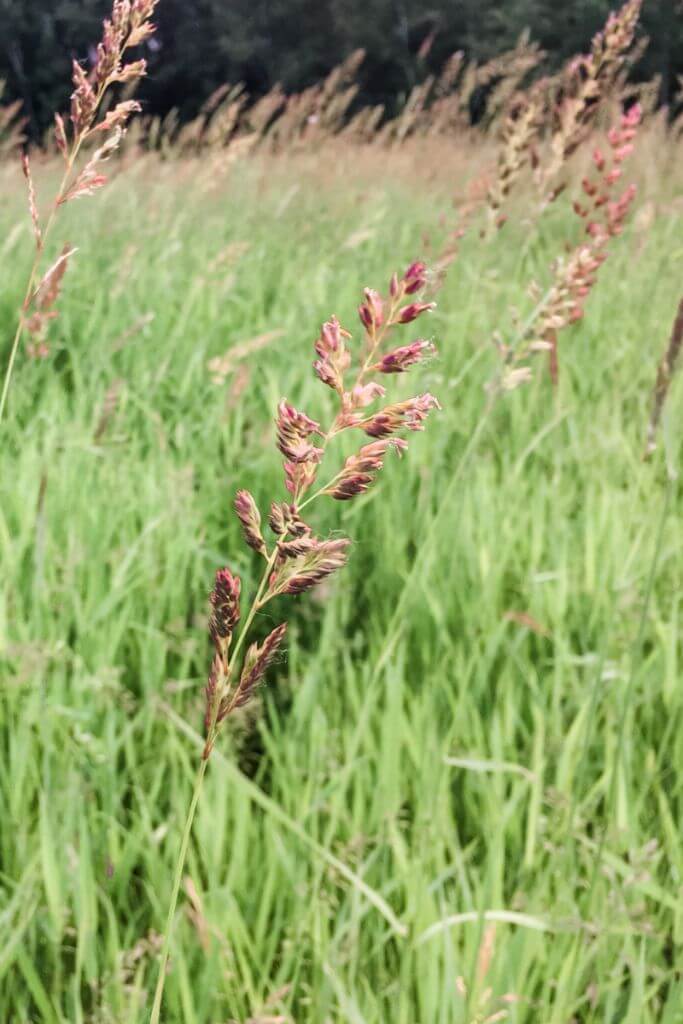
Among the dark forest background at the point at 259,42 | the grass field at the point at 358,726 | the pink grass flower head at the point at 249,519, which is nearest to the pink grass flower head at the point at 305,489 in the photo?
the pink grass flower head at the point at 249,519

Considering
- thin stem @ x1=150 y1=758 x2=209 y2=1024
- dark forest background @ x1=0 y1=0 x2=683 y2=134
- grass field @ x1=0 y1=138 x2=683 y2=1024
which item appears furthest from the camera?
dark forest background @ x1=0 y1=0 x2=683 y2=134

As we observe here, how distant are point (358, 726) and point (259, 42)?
28961 millimetres

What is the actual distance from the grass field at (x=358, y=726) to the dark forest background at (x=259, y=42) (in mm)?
22525

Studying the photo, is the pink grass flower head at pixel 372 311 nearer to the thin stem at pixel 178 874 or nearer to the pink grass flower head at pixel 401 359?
the pink grass flower head at pixel 401 359

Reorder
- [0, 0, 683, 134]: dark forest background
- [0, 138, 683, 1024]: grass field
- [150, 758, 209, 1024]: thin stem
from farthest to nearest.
A: 1. [0, 0, 683, 134]: dark forest background
2. [0, 138, 683, 1024]: grass field
3. [150, 758, 209, 1024]: thin stem

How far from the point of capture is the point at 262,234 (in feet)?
13.1

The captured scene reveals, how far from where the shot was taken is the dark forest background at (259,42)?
74.5 feet

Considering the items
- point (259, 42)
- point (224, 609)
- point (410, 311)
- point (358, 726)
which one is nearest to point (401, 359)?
point (410, 311)

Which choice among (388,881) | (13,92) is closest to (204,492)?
(388,881)

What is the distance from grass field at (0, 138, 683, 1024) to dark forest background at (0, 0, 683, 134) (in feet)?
73.9

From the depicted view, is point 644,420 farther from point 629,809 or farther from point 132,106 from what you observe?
point 132,106

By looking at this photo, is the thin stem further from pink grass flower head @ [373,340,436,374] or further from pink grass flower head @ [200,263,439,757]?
pink grass flower head @ [373,340,436,374]

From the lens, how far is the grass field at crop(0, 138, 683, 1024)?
958 millimetres

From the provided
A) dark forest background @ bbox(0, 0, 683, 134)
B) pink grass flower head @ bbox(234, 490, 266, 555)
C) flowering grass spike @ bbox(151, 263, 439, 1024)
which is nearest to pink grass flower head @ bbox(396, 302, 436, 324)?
flowering grass spike @ bbox(151, 263, 439, 1024)
